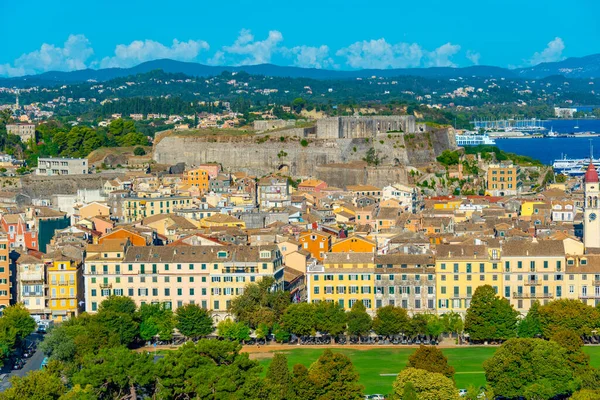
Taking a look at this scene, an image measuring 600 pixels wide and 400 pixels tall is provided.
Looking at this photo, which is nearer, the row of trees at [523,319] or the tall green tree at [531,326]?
the row of trees at [523,319]

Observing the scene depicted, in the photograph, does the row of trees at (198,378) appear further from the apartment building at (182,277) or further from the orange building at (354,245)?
the orange building at (354,245)

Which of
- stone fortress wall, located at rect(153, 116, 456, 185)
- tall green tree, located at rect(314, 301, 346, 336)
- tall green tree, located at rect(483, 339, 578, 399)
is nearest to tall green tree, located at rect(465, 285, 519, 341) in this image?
tall green tree, located at rect(314, 301, 346, 336)

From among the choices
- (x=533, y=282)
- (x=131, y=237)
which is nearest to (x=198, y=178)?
(x=131, y=237)

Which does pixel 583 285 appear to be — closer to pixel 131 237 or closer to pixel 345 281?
pixel 345 281

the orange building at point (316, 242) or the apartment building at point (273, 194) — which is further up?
the apartment building at point (273, 194)

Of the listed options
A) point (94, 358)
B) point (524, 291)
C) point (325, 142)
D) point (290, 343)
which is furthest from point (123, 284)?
point (325, 142)

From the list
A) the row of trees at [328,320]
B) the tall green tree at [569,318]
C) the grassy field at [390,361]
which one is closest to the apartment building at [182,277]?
the row of trees at [328,320]

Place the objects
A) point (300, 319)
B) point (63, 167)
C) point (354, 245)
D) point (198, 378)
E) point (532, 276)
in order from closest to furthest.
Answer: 1. point (198, 378)
2. point (300, 319)
3. point (532, 276)
4. point (354, 245)
5. point (63, 167)
